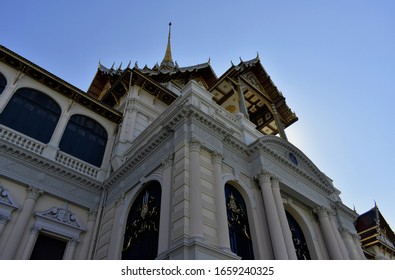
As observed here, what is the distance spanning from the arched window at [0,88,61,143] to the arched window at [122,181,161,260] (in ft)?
18.3

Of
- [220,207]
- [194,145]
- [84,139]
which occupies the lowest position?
[220,207]

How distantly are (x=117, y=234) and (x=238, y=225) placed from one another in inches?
177

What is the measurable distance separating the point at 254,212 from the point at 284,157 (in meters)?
3.46

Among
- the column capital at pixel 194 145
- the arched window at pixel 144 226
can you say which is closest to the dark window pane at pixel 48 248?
the arched window at pixel 144 226

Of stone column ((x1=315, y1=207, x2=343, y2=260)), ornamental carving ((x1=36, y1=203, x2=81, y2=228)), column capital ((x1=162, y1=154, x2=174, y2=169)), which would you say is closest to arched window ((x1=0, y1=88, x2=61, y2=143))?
ornamental carving ((x1=36, y1=203, x2=81, y2=228))

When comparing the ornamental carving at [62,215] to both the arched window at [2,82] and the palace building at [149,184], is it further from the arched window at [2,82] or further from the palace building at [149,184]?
the arched window at [2,82]

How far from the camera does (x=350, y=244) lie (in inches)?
605

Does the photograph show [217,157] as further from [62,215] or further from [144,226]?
[62,215]

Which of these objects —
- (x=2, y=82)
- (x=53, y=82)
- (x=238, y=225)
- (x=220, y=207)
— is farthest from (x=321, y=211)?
(x=2, y=82)

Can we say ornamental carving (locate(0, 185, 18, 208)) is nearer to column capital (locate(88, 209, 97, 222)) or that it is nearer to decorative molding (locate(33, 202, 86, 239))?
decorative molding (locate(33, 202, 86, 239))

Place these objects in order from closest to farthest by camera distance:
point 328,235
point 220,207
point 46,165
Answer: point 220,207, point 46,165, point 328,235

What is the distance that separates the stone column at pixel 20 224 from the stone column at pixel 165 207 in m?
5.32

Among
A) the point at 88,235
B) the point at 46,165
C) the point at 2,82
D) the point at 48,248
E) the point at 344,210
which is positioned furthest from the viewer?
the point at 344,210

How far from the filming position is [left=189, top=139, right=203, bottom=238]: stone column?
820cm
